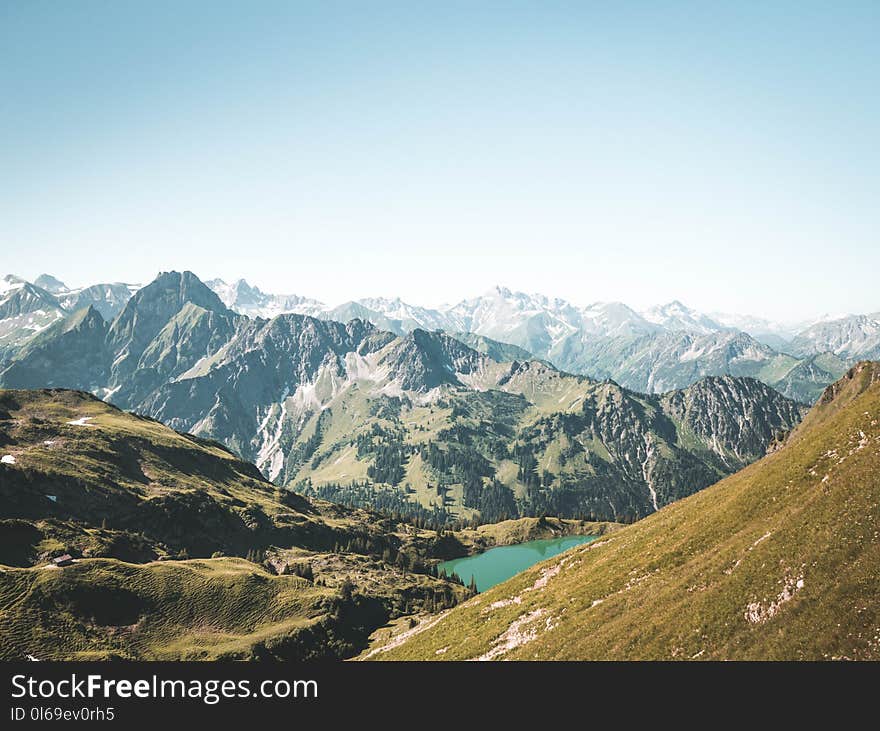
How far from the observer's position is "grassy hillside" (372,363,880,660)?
35469 mm

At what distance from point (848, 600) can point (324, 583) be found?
571 ft

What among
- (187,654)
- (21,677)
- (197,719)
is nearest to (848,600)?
(197,719)

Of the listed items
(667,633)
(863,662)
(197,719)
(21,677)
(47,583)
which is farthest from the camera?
(47,583)

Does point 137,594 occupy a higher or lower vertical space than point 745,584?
lower

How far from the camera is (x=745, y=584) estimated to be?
136 ft

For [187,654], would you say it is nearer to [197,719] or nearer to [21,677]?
[21,677]

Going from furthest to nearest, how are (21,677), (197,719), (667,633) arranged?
(667,633)
(21,677)
(197,719)

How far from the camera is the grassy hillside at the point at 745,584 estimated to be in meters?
35.5

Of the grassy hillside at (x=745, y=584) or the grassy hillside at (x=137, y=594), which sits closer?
the grassy hillside at (x=745, y=584)

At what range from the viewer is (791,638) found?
1364 inches

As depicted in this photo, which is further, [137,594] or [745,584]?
[137,594]

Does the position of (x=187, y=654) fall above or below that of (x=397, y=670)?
below

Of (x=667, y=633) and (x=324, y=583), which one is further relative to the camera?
(x=324, y=583)

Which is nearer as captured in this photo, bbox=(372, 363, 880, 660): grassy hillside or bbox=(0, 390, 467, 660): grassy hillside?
bbox=(372, 363, 880, 660): grassy hillside
